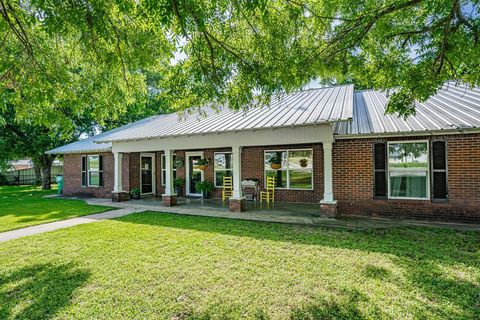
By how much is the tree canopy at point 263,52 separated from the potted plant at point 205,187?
25.0 ft

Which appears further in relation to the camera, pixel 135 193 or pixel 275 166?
pixel 135 193

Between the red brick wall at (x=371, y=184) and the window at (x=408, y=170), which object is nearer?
the red brick wall at (x=371, y=184)

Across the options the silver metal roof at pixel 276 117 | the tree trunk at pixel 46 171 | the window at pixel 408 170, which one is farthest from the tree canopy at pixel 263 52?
the tree trunk at pixel 46 171

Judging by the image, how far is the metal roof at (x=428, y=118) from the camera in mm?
7723

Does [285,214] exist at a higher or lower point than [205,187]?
lower

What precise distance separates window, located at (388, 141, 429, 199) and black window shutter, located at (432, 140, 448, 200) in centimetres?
21

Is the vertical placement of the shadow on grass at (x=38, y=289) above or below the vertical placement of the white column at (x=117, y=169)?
below

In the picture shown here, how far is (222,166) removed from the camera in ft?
45.0

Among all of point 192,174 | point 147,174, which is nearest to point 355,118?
point 192,174

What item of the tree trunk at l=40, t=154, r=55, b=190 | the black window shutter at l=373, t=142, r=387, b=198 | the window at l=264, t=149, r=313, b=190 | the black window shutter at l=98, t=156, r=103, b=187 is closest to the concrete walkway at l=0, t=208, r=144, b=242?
the black window shutter at l=98, t=156, r=103, b=187

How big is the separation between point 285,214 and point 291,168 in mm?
3278

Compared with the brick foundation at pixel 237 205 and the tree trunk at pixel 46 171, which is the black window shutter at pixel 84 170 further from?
the brick foundation at pixel 237 205

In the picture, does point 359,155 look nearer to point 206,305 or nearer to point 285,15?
point 285,15

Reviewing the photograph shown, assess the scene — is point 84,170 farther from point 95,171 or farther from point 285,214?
point 285,214
